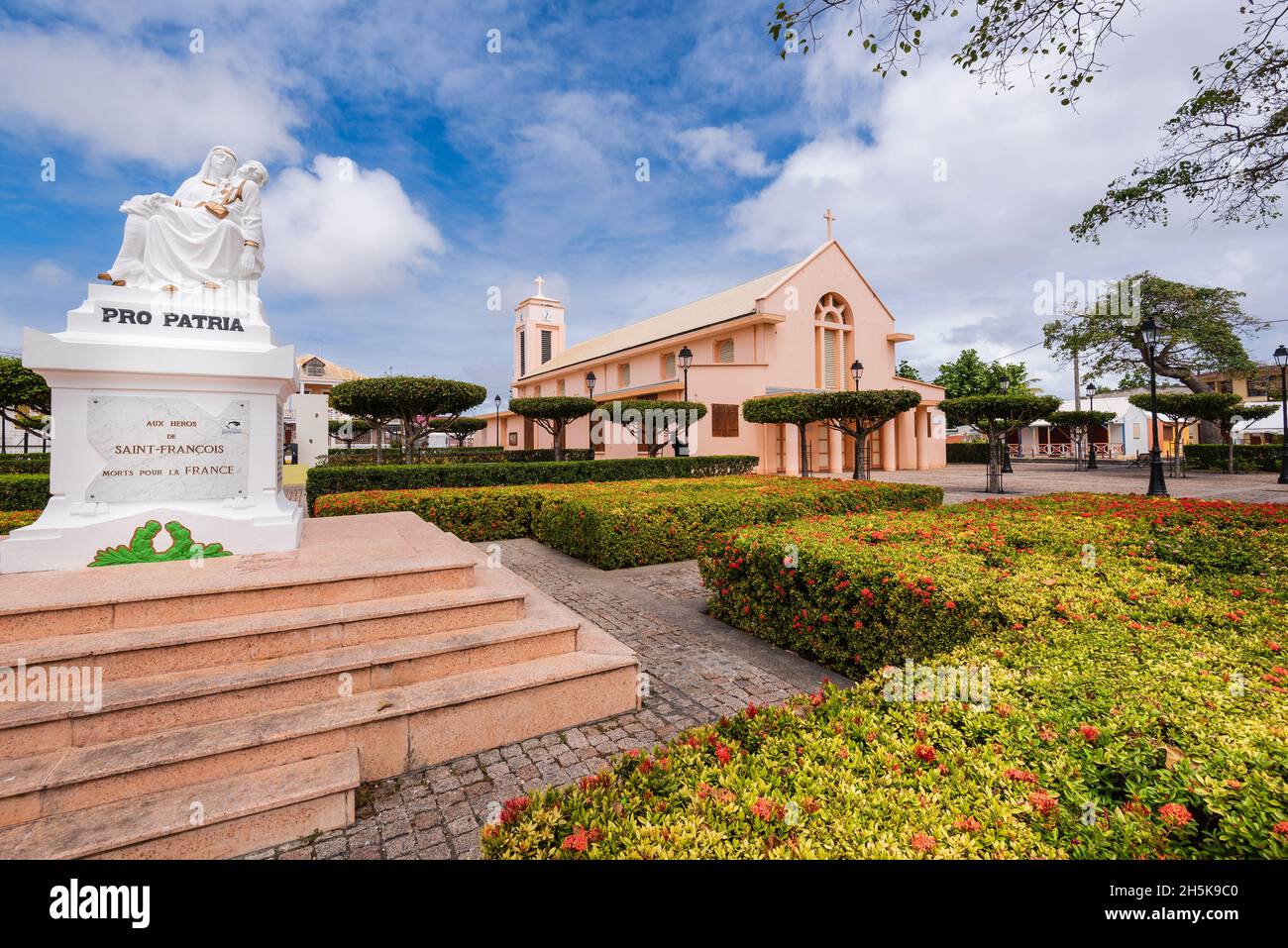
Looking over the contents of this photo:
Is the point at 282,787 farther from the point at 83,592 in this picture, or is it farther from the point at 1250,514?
the point at 1250,514

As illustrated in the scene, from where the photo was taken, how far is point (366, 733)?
3.47 meters

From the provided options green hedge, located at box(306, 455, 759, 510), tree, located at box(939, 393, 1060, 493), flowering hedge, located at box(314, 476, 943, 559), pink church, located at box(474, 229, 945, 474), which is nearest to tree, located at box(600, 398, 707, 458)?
pink church, located at box(474, 229, 945, 474)

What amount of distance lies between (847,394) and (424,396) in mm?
14409

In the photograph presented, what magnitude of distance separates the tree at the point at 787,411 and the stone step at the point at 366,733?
16.5m

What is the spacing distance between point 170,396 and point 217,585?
2.68 meters

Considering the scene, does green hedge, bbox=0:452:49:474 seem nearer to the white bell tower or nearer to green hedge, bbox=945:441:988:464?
the white bell tower

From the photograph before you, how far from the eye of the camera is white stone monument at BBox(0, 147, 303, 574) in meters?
5.31

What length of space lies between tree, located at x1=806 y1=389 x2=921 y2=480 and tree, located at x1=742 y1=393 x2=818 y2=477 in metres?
0.21

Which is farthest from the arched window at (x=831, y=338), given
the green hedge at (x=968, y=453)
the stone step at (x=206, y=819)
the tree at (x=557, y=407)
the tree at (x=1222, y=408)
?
the stone step at (x=206, y=819)

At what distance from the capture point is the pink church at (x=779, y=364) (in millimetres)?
25755

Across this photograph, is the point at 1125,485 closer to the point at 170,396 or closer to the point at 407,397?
the point at 407,397
